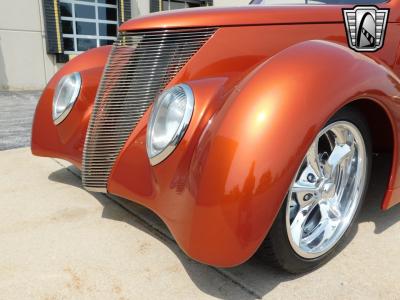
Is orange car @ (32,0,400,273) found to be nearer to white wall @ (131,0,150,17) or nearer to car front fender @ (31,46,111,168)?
car front fender @ (31,46,111,168)

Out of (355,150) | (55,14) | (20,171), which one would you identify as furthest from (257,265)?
(55,14)

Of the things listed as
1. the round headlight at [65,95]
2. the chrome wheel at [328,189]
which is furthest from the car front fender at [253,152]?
the round headlight at [65,95]

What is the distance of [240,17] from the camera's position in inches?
82.1

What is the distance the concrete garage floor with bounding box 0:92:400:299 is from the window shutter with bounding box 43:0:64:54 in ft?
23.2

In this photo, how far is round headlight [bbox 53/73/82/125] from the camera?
2.71 metres

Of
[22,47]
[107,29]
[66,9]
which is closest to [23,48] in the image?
[22,47]

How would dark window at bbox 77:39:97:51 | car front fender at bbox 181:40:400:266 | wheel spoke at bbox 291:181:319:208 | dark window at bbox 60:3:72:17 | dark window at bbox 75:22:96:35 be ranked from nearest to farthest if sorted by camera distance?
car front fender at bbox 181:40:400:266
wheel spoke at bbox 291:181:319:208
dark window at bbox 60:3:72:17
dark window at bbox 75:22:96:35
dark window at bbox 77:39:97:51

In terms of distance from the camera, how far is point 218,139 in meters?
1.55

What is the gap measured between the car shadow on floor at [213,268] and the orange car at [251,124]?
5.7 inches

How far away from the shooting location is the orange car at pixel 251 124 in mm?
1519

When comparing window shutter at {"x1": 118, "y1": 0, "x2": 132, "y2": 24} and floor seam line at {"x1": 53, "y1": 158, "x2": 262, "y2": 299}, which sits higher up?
window shutter at {"x1": 118, "y1": 0, "x2": 132, "y2": 24}

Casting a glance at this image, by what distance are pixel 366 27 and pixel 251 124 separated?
4.18 ft

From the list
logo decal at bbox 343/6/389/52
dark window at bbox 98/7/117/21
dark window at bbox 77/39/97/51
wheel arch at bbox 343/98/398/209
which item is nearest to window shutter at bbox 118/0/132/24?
dark window at bbox 98/7/117/21

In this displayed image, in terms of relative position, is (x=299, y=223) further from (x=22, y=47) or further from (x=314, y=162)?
(x=22, y=47)
